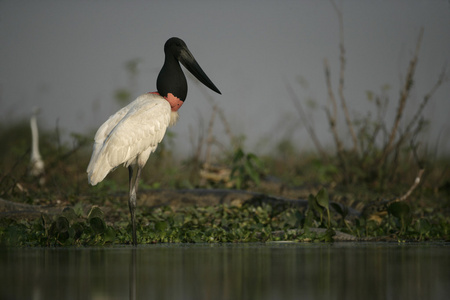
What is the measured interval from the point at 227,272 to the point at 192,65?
4642mm

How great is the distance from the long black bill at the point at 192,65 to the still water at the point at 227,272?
2.98 meters

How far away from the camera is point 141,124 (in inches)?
289

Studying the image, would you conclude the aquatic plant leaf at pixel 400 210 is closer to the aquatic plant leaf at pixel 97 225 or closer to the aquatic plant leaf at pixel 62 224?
the aquatic plant leaf at pixel 97 225

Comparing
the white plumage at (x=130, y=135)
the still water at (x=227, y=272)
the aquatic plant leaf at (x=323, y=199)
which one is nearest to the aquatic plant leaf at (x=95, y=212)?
the white plumage at (x=130, y=135)

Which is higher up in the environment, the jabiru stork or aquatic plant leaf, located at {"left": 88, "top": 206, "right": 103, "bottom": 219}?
the jabiru stork

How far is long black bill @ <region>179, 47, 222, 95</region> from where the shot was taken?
8.32 meters

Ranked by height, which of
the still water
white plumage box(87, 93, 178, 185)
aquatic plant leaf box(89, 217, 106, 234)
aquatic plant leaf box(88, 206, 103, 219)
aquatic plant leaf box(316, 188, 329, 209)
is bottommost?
the still water

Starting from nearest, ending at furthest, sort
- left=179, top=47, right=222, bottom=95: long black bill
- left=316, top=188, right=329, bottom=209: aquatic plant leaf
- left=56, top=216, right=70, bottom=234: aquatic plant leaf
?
left=56, top=216, right=70, bottom=234: aquatic plant leaf → left=316, top=188, right=329, bottom=209: aquatic plant leaf → left=179, top=47, right=222, bottom=95: long black bill

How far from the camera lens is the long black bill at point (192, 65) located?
832 centimetres

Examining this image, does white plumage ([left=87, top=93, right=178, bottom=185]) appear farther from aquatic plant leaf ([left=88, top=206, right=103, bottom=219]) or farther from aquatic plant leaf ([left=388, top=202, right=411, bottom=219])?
aquatic plant leaf ([left=388, top=202, right=411, bottom=219])

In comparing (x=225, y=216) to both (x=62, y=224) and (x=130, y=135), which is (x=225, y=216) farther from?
(x=62, y=224)

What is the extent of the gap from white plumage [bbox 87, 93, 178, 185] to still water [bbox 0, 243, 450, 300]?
124 cm

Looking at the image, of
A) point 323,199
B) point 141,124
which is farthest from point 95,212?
point 323,199

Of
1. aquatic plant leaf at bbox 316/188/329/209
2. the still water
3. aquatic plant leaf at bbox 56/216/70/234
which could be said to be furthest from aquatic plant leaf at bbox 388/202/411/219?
aquatic plant leaf at bbox 56/216/70/234
